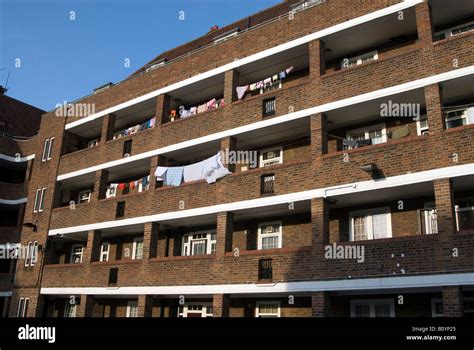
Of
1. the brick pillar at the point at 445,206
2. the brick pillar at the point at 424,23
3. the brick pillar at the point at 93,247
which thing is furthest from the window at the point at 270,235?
the brick pillar at the point at 93,247

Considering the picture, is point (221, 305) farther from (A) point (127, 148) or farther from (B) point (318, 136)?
(A) point (127, 148)

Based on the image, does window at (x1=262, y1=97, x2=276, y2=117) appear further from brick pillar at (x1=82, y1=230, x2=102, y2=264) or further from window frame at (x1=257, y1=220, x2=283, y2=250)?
brick pillar at (x1=82, y1=230, x2=102, y2=264)

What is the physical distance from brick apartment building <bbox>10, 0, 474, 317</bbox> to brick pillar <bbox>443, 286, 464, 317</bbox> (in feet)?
0.10

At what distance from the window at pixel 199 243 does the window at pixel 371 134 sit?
24.1ft

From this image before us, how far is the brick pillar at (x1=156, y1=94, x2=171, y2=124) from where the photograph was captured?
23.0 metres

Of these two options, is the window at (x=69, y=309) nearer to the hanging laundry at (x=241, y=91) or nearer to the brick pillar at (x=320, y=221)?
the hanging laundry at (x=241, y=91)

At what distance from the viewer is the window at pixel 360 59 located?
59.7 feet

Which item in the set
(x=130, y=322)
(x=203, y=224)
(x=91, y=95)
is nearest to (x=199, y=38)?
(x=91, y=95)

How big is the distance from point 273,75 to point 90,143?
13839mm

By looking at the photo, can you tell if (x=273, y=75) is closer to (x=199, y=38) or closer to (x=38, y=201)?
(x=199, y=38)

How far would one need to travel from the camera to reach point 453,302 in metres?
12.9

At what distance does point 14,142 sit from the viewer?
106ft

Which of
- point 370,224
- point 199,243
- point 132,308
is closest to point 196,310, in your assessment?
point 199,243

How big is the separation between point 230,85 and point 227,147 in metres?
2.87
